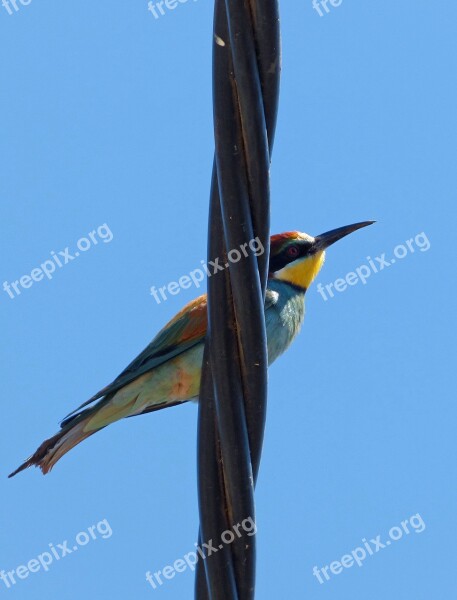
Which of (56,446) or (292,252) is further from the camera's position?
(292,252)

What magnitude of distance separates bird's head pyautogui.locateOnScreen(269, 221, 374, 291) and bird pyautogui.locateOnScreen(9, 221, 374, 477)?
7 centimetres

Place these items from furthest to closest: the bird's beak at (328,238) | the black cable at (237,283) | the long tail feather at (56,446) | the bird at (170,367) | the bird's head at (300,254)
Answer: the bird's beak at (328,238), the bird's head at (300,254), the bird at (170,367), the long tail feather at (56,446), the black cable at (237,283)

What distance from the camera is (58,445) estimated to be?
192 inches

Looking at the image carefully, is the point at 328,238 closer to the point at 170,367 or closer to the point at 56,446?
the point at 170,367

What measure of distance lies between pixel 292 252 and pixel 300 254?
5 centimetres

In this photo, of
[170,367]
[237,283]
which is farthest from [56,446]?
[237,283]

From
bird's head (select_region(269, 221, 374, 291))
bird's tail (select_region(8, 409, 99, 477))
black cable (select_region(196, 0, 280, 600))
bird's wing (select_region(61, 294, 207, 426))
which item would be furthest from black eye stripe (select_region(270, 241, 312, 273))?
black cable (select_region(196, 0, 280, 600))

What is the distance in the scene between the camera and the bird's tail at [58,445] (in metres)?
4.67

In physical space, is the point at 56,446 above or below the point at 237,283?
below

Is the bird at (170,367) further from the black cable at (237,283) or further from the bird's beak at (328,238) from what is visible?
the black cable at (237,283)

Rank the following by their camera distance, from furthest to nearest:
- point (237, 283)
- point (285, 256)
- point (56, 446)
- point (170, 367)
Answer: point (285, 256) → point (170, 367) → point (56, 446) → point (237, 283)

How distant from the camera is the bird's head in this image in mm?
5602

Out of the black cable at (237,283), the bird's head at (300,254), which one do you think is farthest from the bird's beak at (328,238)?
the black cable at (237,283)

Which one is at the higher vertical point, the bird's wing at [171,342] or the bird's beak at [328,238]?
the bird's wing at [171,342]
